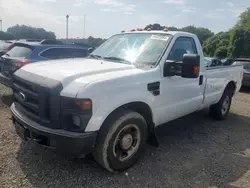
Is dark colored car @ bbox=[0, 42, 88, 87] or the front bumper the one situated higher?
dark colored car @ bbox=[0, 42, 88, 87]

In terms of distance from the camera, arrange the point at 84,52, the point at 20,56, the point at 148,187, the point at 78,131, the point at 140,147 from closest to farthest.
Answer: the point at 78,131 → the point at 148,187 → the point at 140,147 → the point at 20,56 → the point at 84,52

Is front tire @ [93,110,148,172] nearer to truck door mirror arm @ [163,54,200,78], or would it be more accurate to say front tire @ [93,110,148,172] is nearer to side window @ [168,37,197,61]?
truck door mirror arm @ [163,54,200,78]

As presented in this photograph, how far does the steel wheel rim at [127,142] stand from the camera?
126 inches

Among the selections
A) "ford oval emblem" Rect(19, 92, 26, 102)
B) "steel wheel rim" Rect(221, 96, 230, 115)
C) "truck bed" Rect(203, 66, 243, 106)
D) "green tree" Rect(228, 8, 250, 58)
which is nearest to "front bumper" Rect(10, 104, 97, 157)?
"ford oval emblem" Rect(19, 92, 26, 102)

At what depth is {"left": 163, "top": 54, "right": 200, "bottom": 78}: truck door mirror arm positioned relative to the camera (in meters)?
3.29

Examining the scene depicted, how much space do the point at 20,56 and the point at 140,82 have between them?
168 inches

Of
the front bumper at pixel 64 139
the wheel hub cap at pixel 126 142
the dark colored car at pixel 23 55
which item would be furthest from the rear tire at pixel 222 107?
the dark colored car at pixel 23 55

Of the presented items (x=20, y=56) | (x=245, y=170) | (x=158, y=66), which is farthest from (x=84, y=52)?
(x=245, y=170)

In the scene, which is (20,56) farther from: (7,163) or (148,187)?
(148,187)

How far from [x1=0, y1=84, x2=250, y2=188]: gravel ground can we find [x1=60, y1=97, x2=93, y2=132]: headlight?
79 centimetres

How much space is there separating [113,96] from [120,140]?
0.65 m

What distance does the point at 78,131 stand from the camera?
274 cm

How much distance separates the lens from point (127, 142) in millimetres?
3295

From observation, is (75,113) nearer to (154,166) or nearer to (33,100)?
(33,100)
